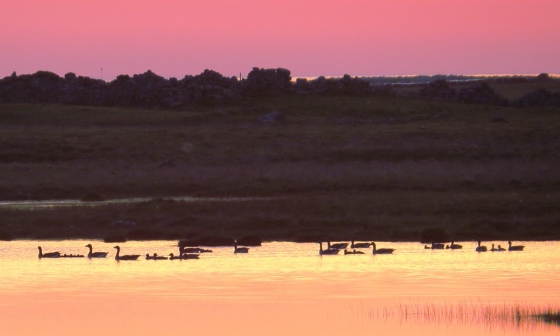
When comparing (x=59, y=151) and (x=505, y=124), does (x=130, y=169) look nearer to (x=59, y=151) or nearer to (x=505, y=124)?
(x=59, y=151)

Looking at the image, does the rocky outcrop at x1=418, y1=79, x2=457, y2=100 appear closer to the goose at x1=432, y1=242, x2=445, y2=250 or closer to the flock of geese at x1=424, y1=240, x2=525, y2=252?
the flock of geese at x1=424, y1=240, x2=525, y2=252

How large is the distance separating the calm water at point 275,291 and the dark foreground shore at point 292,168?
14.9 ft

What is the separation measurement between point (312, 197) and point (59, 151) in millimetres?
25637

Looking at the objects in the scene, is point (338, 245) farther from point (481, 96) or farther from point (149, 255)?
point (481, 96)

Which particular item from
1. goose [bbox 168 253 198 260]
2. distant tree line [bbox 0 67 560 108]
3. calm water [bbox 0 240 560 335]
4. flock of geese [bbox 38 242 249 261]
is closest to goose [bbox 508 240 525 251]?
calm water [bbox 0 240 560 335]

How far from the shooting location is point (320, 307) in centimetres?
2156

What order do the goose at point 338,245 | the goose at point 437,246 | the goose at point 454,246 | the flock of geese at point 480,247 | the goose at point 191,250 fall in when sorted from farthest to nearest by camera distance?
the goose at point 454,246 → the goose at point 437,246 → the goose at point 338,245 → the flock of geese at point 480,247 → the goose at point 191,250

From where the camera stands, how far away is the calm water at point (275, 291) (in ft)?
65.0

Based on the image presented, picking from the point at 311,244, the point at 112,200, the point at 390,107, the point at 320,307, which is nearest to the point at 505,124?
the point at 390,107

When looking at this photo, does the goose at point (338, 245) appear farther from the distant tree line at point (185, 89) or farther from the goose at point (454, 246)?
Result: the distant tree line at point (185, 89)

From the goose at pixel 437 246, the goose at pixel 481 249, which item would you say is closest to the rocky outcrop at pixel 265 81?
the goose at pixel 437 246

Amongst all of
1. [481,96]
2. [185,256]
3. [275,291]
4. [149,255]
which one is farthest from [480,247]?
[481,96]

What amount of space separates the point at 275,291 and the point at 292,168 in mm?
30968

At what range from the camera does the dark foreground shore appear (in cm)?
3656
